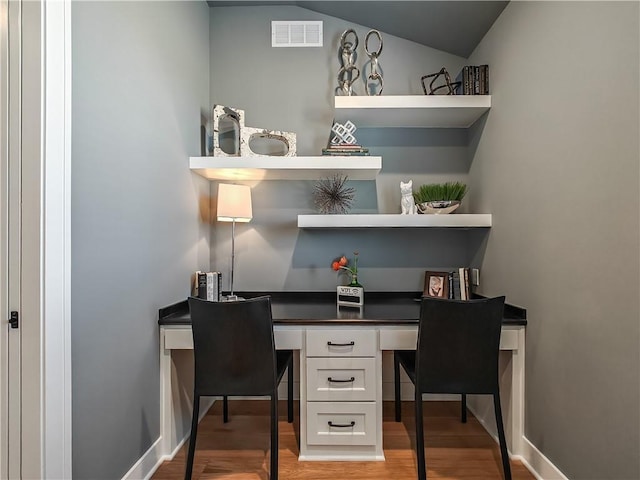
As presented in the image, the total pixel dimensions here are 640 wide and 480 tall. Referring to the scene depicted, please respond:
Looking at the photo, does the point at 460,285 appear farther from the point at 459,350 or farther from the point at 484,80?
the point at 484,80

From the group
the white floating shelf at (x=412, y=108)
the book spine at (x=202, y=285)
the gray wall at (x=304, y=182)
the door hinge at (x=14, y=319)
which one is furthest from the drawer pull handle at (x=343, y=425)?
the white floating shelf at (x=412, y=108)

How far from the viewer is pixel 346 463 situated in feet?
6.25

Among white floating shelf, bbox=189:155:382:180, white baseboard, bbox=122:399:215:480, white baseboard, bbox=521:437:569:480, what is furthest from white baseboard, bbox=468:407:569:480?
white baseboard, bbox=122:399:215:480

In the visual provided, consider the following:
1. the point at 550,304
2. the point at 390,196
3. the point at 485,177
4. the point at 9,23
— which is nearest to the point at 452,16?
the point at 485,177

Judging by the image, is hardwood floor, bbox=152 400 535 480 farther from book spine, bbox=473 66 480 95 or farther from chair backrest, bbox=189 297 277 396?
book spine, bbox=473 66 480 95

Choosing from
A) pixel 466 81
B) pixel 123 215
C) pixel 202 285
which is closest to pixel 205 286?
pixel 202 285

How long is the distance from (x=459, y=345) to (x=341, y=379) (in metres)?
0.63

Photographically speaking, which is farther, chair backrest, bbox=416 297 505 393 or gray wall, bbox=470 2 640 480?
chair backrest, bbox=416 297 505 393

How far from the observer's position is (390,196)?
2.70 metres

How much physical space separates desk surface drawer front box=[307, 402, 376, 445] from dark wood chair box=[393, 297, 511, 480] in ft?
0.97

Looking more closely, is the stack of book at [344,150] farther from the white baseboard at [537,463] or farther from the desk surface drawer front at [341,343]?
the white baseboard at [537,463]

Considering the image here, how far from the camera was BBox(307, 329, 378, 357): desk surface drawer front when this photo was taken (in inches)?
75.7

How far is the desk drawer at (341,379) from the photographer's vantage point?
1.91 meters

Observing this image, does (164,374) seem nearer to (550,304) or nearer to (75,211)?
(75,211)
